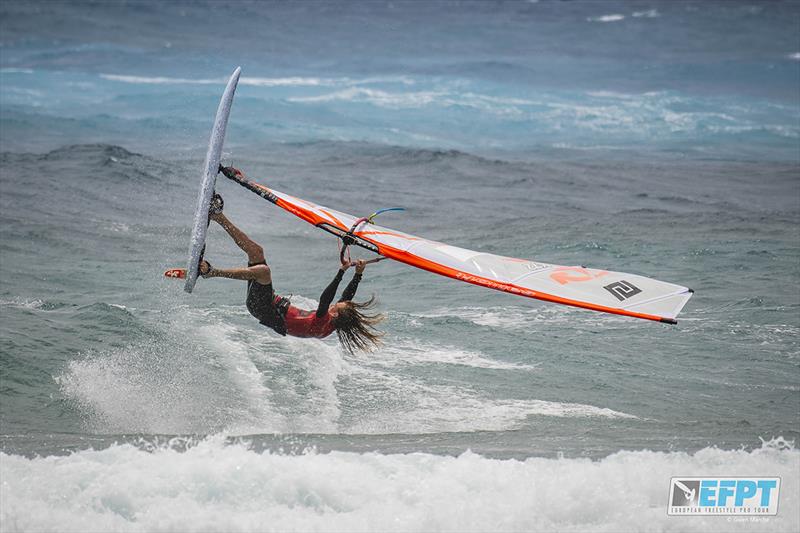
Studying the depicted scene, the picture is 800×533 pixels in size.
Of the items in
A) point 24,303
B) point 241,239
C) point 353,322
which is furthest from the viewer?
point 24,303

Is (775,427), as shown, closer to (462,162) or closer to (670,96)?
(462,162)

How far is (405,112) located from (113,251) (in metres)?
53.1

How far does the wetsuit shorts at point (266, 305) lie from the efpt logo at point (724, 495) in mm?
4012

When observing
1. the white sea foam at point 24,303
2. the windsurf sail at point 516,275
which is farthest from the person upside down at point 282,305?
the white sea foam at point 24,303

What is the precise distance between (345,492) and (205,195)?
3.01 m

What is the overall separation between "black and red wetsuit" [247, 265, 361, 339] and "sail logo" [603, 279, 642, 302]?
7.57 feet

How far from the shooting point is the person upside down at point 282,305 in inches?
309

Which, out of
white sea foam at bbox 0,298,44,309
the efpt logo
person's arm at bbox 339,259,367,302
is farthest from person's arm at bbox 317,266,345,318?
white sea foam at bbox 0,298,44,309

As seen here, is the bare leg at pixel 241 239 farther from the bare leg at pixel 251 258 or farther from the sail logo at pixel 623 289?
the sail logo at pixel 623 289

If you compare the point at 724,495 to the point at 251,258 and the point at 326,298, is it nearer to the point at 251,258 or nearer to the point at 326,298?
the point at 326,298

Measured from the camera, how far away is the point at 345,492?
797cm

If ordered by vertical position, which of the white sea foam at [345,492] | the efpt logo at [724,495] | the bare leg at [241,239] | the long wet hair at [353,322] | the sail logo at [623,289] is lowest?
the white sea foam at [345,492]

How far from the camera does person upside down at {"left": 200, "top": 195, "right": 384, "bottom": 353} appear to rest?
7.84 meters

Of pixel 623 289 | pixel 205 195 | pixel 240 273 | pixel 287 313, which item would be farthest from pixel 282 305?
pixel 623 289
